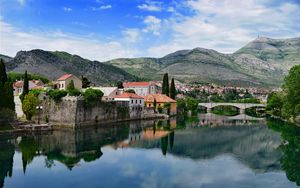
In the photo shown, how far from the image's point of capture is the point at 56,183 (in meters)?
23.8

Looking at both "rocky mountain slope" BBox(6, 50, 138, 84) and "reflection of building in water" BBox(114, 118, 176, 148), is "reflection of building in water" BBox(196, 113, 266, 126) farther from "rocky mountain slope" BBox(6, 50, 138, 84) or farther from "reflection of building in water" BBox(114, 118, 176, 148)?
"rocky mountain slope" BBox(6, 50, 138, 84)

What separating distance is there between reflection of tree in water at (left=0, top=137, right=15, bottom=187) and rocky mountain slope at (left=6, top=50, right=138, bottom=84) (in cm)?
11373

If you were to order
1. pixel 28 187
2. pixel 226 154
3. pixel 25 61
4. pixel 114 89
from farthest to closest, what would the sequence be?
pixel 25 61 → pixel 114 89 → pixel 226 154 → pixel 28 187

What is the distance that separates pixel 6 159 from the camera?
3058cm

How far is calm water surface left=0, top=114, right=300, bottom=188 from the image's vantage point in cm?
2497

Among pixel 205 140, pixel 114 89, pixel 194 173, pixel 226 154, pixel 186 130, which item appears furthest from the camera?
pixel 114 89

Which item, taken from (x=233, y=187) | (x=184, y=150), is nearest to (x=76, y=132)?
(x=184, y=150)

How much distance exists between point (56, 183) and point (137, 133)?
84.7ft

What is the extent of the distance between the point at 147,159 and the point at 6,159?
1132cm

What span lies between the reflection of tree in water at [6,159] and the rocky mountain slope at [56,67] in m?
114

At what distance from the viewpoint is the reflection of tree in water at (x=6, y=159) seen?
25.9m

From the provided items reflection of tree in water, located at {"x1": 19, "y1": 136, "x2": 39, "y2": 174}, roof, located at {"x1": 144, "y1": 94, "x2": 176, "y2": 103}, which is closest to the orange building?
roof, located at {"x1": 144, "y1": 94, "x2": 176, "y2": 103}

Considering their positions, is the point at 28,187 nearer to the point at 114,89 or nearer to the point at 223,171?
the point at 223,171

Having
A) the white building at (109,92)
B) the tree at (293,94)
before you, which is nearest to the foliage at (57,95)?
the white building at (109,92)
